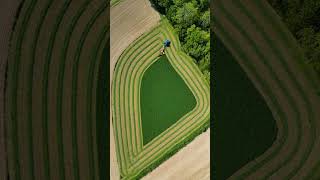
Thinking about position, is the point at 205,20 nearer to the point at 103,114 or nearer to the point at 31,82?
the point at 103,114

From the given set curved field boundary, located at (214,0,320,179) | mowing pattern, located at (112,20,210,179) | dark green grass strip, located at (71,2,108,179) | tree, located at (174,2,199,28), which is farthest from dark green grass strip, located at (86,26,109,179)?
curved field boundary, located at (214,0,320,179)

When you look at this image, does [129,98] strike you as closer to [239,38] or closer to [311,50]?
[239,38]

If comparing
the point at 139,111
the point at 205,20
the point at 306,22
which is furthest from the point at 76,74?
the point at 306,22

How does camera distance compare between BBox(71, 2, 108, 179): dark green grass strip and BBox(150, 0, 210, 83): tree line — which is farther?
BBox(150, 0, 210, 83): tree line

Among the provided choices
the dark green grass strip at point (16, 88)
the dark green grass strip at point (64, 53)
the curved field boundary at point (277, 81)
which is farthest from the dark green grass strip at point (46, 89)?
the curved field boundary at point (277, 81)

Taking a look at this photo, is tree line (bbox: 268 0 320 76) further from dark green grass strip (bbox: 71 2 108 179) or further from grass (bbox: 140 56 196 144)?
dark green grass strip (bbox: 71 2 108 179)

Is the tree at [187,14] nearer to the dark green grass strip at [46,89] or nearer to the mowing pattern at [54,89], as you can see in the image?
the mowing pattern at [54,89]
